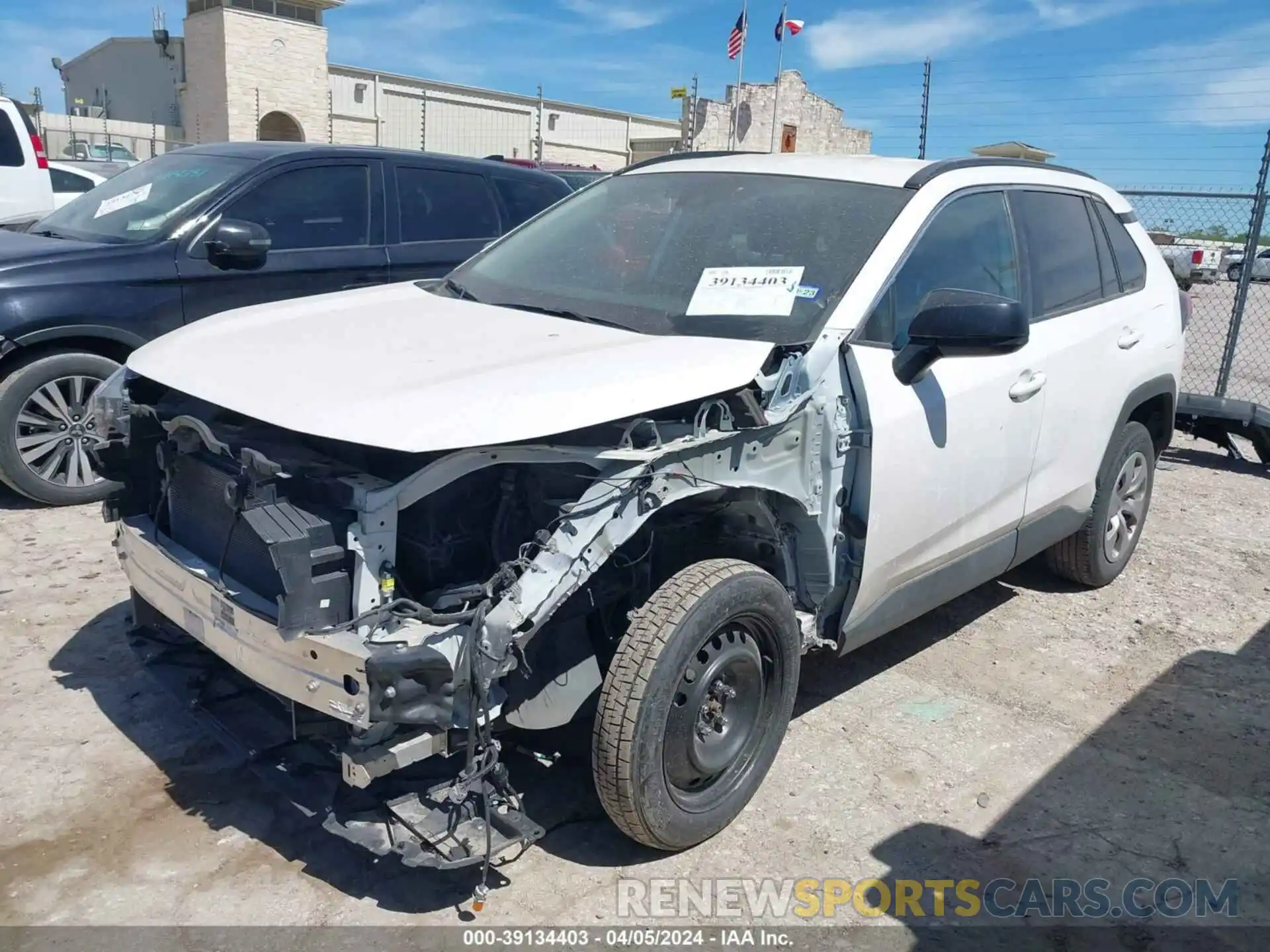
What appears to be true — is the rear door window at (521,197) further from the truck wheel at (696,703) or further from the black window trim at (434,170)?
the truck wheel at (696,703)

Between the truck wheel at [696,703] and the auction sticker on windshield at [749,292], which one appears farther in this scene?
the auction sticker on windshield at [749,292]

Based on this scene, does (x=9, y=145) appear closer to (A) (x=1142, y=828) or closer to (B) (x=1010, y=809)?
(B) (x=1010, y=809)

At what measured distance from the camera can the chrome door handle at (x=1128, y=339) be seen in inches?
177

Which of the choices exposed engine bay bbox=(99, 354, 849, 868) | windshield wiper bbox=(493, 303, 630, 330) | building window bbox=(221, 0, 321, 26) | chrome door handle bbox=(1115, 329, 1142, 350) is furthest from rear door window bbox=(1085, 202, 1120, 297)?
building window bbox=(221, 0, 321, 26)

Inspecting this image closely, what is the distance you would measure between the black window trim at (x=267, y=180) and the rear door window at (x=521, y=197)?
88 centimetres

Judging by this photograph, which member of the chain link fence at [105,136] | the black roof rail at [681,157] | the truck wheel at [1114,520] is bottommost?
the truck wheel at [1114,520]

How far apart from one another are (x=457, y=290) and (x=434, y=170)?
2907 mm

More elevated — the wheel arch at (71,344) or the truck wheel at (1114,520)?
the wheel arch at (71,344)

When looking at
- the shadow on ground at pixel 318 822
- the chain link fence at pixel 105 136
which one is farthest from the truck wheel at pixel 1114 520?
the chain link fence at pixel 105 136

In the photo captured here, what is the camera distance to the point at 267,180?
A: 5.85 m

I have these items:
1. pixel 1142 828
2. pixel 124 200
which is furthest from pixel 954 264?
pixel 124 200

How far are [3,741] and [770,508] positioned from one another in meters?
2.61

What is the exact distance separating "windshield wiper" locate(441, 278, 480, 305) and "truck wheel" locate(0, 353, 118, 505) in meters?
2.40

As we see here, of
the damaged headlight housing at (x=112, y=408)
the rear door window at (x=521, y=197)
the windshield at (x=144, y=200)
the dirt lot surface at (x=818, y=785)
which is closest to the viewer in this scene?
the dirt lot surface at (x=818, y=785)
